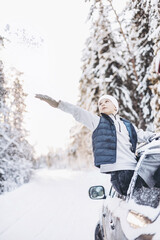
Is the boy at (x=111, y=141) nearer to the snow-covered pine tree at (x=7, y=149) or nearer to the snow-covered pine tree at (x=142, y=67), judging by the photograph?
the snow-covered pine tree at (x=7, y=149)

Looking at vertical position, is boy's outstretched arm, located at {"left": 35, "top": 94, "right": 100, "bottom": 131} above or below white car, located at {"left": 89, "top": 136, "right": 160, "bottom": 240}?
above

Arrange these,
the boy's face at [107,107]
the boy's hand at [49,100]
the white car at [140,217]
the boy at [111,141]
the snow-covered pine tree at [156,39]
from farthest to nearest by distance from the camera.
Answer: the snow-covered pine tree at [156,39], the boy's face at [107,107], the boy's hand at [49,100], the boy at [111,141], the white car at [140,217]

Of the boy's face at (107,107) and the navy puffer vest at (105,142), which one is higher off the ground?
the boy's face at (107,107)

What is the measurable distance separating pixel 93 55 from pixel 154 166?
1545 centimetres

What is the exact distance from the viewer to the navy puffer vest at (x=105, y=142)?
106 inches

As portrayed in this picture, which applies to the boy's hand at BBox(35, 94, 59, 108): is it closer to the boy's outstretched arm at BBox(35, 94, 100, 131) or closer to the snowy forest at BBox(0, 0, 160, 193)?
the boy's outstretched arm at BBox(35, 94, 100, 131)

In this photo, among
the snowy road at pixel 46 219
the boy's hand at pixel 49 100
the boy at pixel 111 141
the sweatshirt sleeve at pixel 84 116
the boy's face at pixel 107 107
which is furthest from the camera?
the snowy road at pixel 46 219

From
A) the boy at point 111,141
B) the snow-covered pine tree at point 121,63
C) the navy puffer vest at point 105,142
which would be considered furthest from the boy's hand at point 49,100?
the snow-covered pine tree at point 121,63

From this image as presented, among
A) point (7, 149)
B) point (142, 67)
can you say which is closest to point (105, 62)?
point (142, 67)

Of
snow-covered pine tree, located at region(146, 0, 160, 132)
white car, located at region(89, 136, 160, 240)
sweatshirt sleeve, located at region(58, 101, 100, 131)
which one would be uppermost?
snow-covered pine tree, located at region(146, 0, 160, 132)

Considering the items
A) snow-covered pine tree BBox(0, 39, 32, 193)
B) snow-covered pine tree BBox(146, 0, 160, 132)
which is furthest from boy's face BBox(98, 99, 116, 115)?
snow-covered pine tree BBox(0, 39, 32, 193)

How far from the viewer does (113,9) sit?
15.9 m

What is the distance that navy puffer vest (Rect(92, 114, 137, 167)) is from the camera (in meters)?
2.69

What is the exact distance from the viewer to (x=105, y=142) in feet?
9.07
